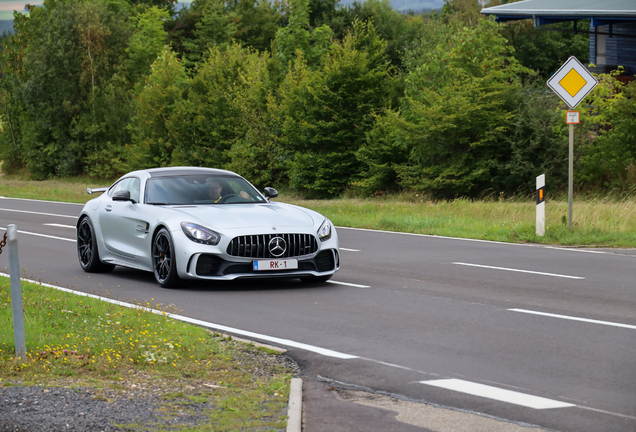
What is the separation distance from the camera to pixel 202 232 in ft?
33.4

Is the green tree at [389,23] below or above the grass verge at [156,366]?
above

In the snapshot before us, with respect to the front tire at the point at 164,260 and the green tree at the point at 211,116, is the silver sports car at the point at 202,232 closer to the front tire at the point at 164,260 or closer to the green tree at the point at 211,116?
the front tire at the point at 164,260

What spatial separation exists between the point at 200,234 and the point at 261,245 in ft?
2.46

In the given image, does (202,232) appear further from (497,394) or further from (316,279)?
(497,394)

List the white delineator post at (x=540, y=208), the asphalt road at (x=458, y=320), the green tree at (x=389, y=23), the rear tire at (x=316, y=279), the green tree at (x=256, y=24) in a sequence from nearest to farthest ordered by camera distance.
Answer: the asphalt road at (x=458, y=320), the rear tire at (x=316, y=279), the white delineator post at (x=540, y=208), the green tree at (x=389, y=23), the green tree at (x=256, y=24)

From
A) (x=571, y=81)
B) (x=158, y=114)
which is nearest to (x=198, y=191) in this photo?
(x=571, y=81)

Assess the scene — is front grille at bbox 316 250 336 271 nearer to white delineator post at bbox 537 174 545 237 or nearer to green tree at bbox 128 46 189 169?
white delineator post at bbox 537 174 545 237

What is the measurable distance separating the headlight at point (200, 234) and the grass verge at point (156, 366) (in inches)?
71.1

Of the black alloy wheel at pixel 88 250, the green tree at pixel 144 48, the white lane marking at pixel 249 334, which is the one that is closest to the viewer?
the white lane marking at pixel 249 334

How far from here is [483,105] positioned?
29719 millimetres

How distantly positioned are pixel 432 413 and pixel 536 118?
25866mm

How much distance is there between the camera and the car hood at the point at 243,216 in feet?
33.9

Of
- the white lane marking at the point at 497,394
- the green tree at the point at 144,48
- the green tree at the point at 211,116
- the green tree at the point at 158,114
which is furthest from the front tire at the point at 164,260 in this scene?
the green tree at the point at 144,48

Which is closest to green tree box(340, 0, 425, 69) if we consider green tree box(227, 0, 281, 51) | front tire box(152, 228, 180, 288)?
green tree box(227, 0, 281, 51)
